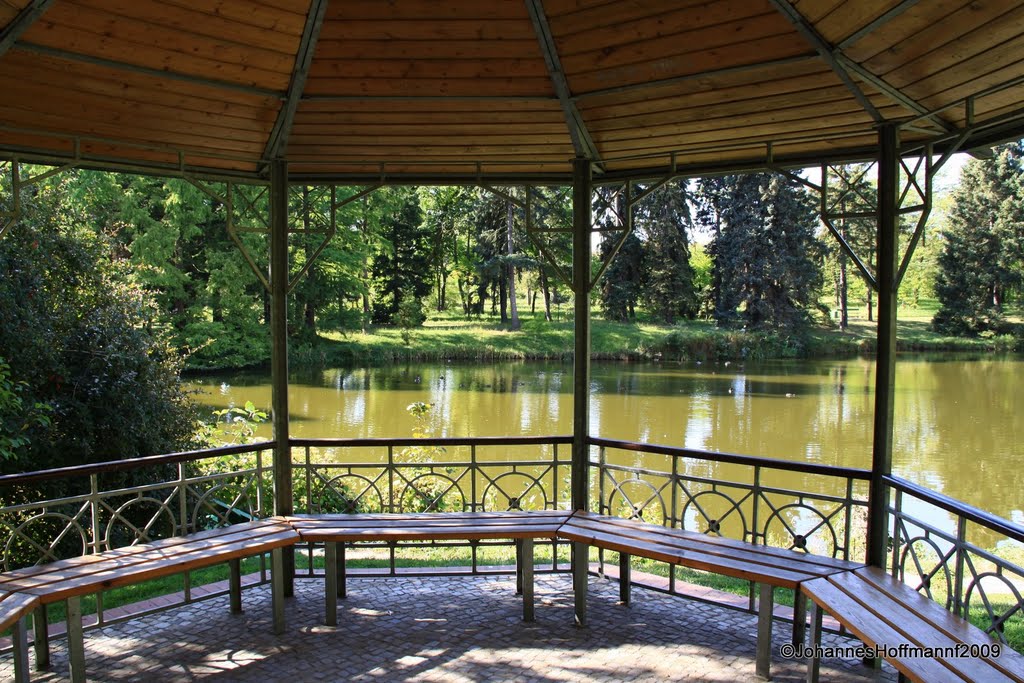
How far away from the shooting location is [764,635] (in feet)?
13.9

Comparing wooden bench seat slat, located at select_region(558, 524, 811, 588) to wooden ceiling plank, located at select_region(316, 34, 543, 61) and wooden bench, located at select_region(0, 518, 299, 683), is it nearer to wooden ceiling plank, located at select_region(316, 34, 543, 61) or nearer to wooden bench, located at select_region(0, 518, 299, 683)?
wooden bench, located at select_region(0, 518, 299, 683)

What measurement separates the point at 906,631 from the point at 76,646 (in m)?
4.21

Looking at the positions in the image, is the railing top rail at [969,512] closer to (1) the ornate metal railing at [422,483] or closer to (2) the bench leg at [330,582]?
(1) the ornate metal railing at [422,483]

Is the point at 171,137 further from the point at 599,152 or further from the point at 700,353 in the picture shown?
the point at 700,353

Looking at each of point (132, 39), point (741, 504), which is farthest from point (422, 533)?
point (741, 504)

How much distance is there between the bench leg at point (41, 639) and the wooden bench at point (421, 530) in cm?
148

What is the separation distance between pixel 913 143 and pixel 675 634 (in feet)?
11.4

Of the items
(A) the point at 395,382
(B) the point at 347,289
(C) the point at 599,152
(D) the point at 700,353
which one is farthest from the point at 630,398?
(C) the point at 599,152

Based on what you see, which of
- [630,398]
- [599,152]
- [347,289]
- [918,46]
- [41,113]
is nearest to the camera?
[918,46]

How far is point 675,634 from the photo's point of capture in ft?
15.8

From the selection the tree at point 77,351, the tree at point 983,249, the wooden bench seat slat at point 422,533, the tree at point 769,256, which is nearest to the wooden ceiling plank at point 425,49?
the wooden bench seat slat at point 422,533

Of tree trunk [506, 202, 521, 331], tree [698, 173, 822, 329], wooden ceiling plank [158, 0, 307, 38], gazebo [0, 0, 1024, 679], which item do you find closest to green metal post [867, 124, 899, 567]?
gazebo [0, 0, 1024, 679]

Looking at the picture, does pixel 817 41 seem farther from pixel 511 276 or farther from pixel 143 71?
pixel 511 276

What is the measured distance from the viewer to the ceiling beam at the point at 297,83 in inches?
155
